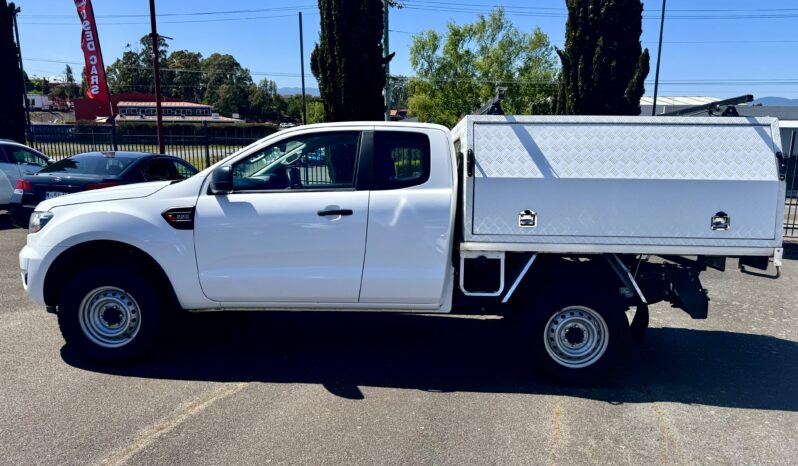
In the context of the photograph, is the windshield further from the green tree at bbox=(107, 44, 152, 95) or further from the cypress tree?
the green tree at bbox=(107, 44, 152, 95)

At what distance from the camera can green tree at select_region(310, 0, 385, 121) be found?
1341cm

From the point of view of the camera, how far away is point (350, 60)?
533 inches

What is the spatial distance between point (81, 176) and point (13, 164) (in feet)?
12.3

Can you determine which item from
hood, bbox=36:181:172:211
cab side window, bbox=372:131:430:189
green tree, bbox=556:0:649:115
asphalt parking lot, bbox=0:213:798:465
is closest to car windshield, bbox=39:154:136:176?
asphalt parking lot, bbox=0:213:798:465

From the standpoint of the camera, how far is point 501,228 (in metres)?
4.65

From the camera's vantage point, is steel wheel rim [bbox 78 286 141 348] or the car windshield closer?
steel wheel rim [bbox 78 286 141 348]

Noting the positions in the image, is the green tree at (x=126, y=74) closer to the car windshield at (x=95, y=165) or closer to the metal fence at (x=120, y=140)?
the metal fence at (x=120, y=140)

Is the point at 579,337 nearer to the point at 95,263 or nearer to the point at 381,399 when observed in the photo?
the point at 381,399

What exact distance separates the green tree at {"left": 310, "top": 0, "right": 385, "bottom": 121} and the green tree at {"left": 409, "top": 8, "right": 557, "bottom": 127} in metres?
17.6

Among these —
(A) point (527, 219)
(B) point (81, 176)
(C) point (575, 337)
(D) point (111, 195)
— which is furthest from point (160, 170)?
(C) point (575, 337)

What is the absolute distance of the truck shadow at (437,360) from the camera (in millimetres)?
4828

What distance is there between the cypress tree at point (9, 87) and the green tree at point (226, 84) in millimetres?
69686

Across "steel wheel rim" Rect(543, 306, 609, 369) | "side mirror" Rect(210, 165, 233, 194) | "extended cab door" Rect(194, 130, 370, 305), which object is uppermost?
"side mirror" Rect(210, 165, 233, 194)

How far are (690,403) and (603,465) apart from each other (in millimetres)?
1351
